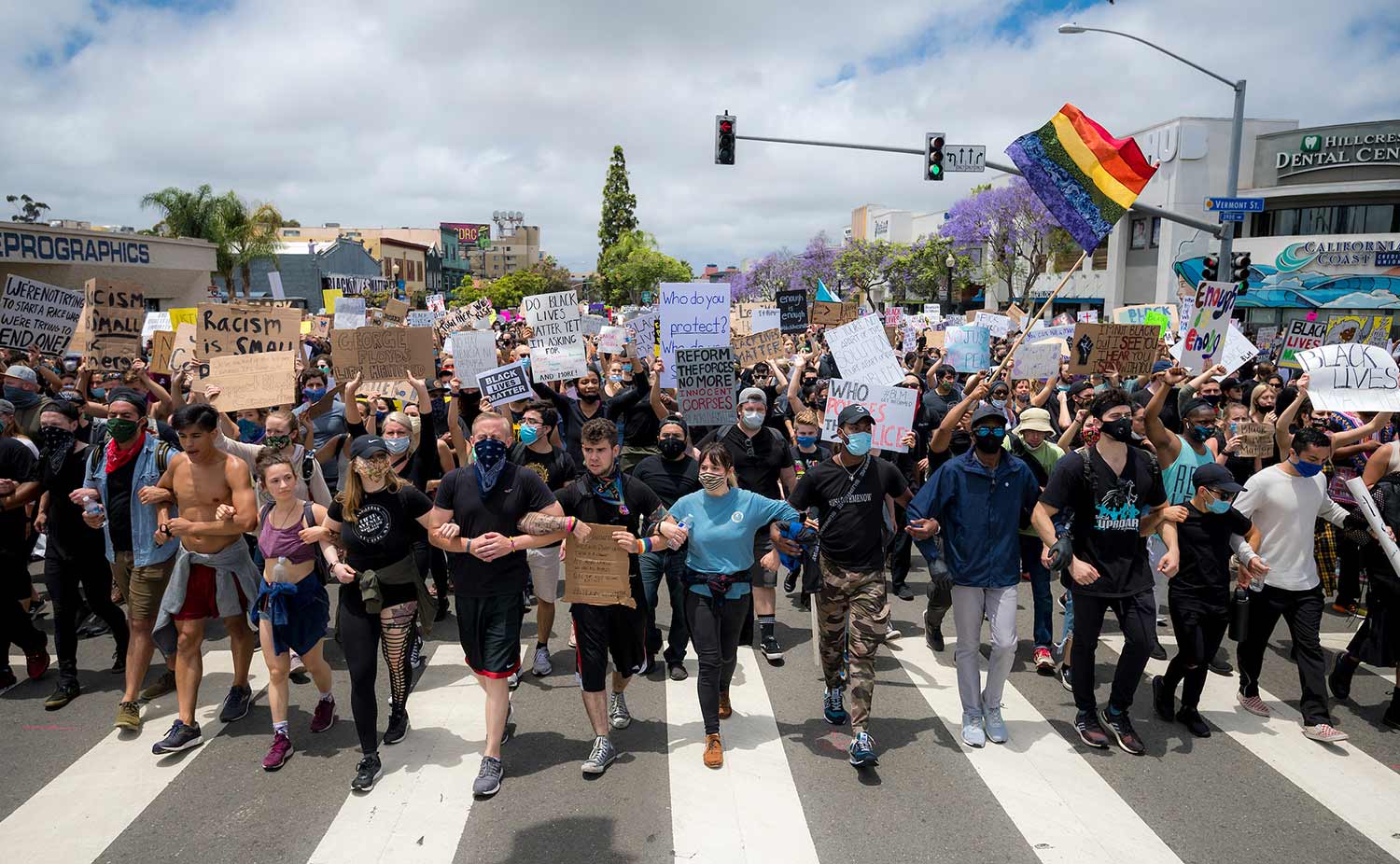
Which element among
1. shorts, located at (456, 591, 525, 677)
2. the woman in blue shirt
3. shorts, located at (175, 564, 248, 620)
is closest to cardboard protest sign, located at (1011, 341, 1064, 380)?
the woman in blue shirt

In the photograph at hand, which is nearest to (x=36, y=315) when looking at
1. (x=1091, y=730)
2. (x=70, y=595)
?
(x=70, y=595)

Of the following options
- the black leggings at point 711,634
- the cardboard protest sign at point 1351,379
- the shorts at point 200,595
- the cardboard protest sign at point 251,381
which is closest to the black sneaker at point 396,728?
the shorts at point 200,595

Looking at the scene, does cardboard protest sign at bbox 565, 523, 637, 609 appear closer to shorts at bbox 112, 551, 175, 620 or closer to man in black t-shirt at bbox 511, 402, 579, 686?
man in black t-shirt at bbox 511, 402, 579, 686

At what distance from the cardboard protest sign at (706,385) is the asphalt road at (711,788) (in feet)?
7.79

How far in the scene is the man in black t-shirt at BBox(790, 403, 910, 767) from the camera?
522 centimetres

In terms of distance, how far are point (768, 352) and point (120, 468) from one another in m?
7.64

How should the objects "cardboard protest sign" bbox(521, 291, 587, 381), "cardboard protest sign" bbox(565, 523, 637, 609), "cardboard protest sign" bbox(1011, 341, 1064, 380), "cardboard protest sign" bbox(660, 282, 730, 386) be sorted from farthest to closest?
1. "cardboard protest sign" bbox(1011, 341, 1064, 380)
2. "cardboard protest sign" bbox(660, 282, 730, 386)
3. "cardboard protest sign" bbox(521, 291, 587, 381)
4. "cardboard protest sign" bbox(565, 523, 637, 609)

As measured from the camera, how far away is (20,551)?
6.21 m

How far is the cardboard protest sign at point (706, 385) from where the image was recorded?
24.5 ft

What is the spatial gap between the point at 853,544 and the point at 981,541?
79cm

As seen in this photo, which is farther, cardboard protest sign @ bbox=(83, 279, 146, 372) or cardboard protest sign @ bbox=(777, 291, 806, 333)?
cardboard protest sign @ bbox=(777, 291, 806, 333)

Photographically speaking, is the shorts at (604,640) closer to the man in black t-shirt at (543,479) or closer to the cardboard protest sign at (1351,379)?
the man in black t-shirt at (543,479)

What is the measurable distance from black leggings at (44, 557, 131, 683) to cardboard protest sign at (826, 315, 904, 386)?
22.2 ft

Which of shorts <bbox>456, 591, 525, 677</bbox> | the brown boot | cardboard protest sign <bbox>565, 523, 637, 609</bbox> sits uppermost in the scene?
cardboard protest sign <bbox>565, 523, 637, 609</bbox>
